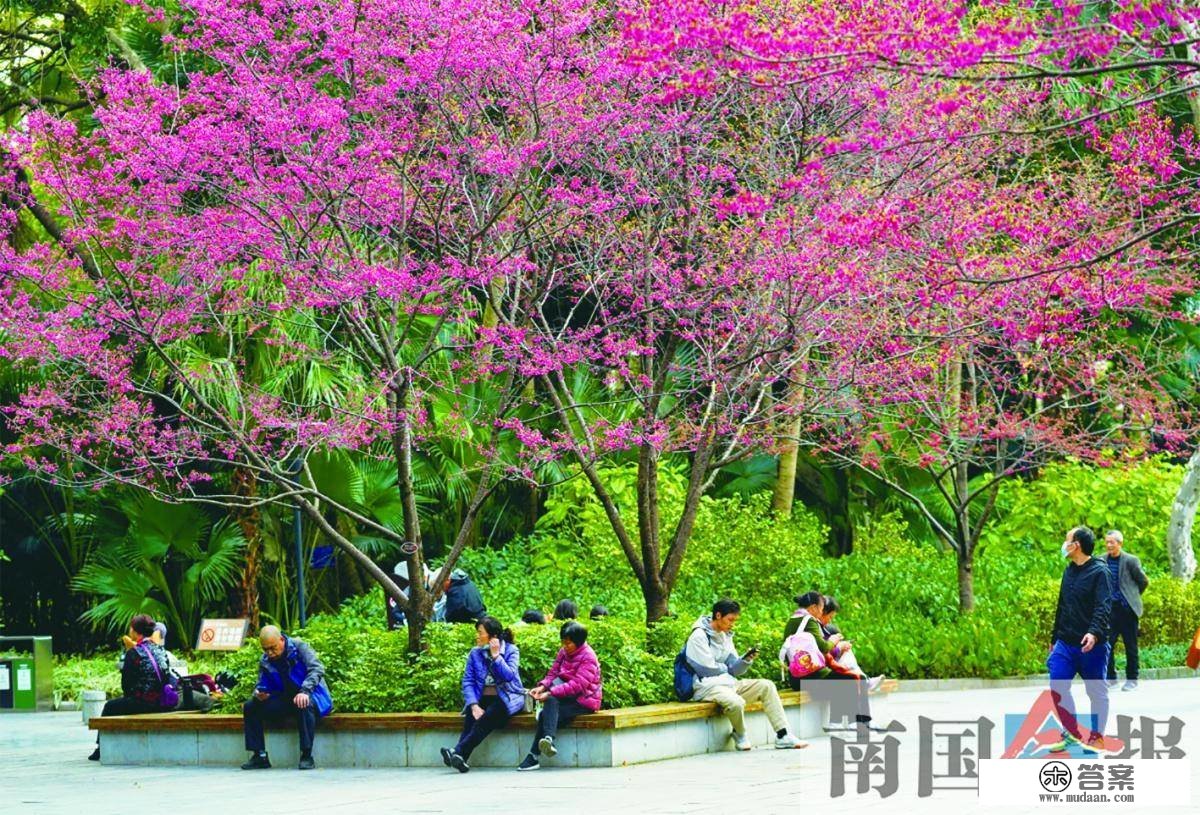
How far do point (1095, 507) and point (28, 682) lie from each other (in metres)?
17.0

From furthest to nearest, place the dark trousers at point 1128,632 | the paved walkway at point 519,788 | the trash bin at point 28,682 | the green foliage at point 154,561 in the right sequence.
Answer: the green foliage at point 154,561 → the trash bin at point 28,682 → the dark trousers at point 1128,632 → the paved walkway at point 519,788

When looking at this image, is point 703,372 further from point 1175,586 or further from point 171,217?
point 1175,586

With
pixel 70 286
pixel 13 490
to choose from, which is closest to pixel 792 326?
pixel 70 286

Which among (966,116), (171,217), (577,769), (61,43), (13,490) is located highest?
(61,43)

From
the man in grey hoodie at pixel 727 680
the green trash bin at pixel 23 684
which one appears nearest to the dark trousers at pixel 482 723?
the man in grey hoodie at pixel 727 680

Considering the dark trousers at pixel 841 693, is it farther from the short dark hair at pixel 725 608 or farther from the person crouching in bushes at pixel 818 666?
the short dark hair at pixel 725 608

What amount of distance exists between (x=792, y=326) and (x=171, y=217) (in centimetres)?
569

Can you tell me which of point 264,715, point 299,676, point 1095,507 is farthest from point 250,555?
point 1095,507

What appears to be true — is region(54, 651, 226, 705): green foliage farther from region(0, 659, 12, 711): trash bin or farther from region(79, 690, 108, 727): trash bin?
region(79, 690, 108, 727): trash bin

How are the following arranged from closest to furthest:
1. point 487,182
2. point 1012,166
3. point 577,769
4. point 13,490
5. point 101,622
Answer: point 577,769, point 487,182, point 1012,166, point 101,622, point 13,490

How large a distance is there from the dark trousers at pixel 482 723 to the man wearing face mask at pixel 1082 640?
4345 millimetres

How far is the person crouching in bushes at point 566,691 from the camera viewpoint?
13648 millimetres

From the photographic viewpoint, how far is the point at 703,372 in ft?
56.1

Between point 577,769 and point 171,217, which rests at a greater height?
point 171,217
